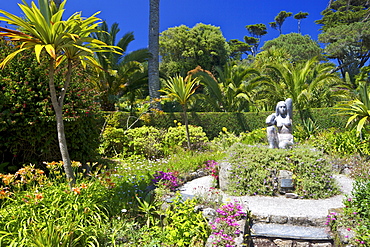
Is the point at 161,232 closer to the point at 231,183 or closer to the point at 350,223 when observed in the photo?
the point at 231,183

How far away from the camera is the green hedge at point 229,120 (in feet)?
36.0

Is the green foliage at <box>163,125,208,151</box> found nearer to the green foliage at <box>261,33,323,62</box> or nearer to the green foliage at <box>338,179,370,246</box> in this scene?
the green foliage at <box>338,179,370,246</box>

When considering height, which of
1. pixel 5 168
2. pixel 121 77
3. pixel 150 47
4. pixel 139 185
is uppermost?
pixel 150 47

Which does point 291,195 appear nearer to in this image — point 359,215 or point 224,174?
point 224,174

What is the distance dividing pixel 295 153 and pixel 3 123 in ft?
17.9

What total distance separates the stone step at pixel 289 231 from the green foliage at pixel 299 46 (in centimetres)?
2356

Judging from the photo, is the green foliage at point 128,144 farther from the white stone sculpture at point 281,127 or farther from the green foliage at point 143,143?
the white stone sculpture at point 281,127

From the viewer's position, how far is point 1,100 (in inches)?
188

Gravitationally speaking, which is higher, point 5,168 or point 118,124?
point 118,124

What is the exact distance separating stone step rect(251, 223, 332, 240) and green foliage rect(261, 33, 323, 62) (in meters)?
23.6

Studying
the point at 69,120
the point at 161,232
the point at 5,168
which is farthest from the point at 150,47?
the point at 161,232

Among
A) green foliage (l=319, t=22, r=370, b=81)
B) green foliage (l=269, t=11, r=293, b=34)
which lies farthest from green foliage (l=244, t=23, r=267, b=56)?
green foliage (l=319, t=22, r=370, b=81)

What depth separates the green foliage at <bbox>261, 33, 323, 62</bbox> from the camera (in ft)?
83.8

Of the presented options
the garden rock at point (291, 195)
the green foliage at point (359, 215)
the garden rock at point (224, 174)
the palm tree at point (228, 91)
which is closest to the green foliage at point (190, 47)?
the palm tree at point (228, 91)
